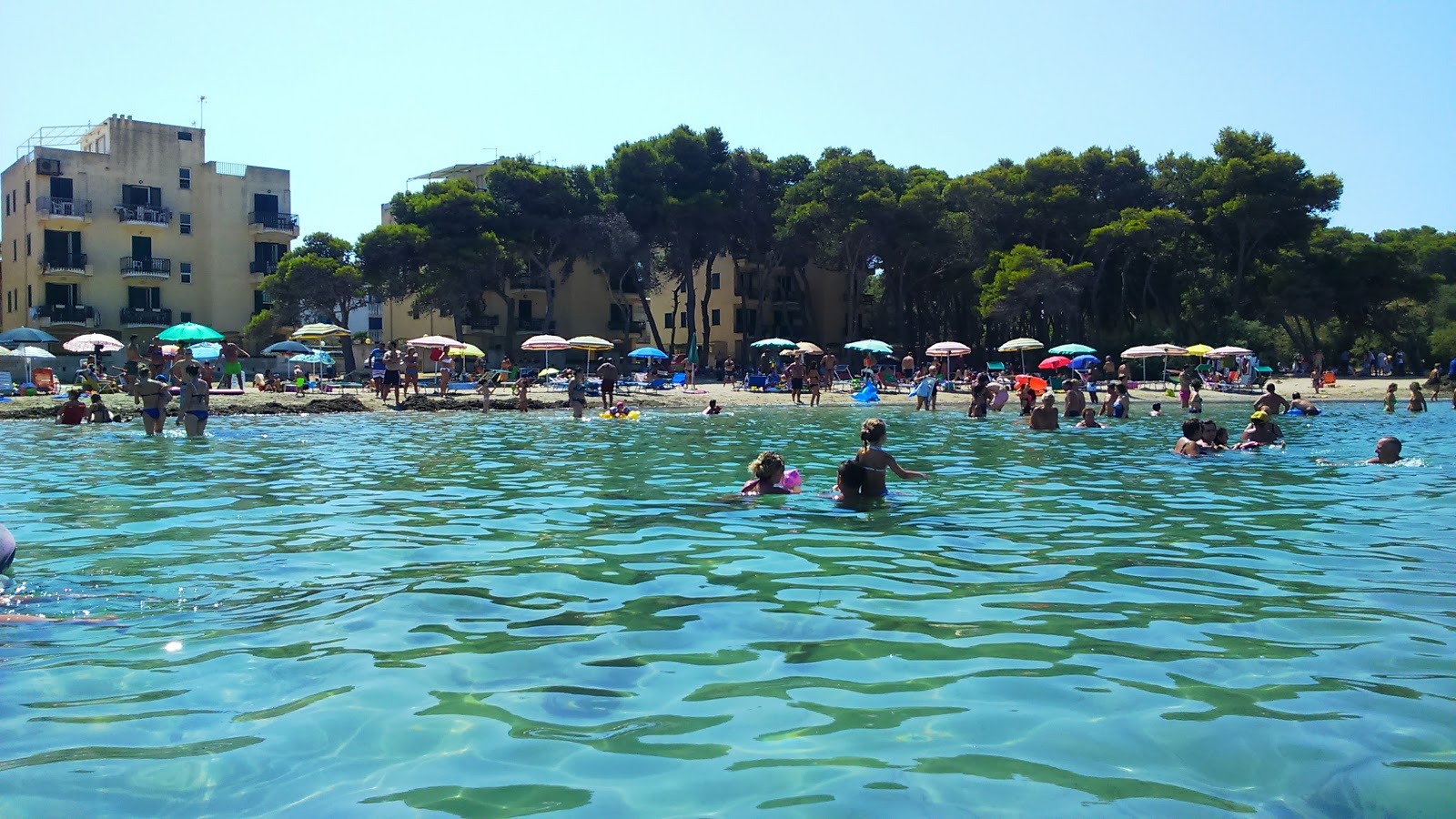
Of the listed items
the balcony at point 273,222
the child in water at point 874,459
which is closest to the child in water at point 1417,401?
the child in water at point 874,459

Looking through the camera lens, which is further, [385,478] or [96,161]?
[96,161]

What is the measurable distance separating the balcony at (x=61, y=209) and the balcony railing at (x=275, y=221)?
22.0 feet

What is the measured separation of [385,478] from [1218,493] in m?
8.84

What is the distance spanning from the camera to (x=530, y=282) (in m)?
53.6

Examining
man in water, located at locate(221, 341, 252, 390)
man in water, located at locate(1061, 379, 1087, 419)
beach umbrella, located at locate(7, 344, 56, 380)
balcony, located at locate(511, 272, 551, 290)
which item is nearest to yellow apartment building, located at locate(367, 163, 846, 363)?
balcony, located at locate(511, 272, 551, 290)

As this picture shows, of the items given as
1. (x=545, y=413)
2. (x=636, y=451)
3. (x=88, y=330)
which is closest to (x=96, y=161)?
(x=88, y=330)

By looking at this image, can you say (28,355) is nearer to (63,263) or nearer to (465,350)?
(465,350)

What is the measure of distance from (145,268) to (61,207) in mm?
3978

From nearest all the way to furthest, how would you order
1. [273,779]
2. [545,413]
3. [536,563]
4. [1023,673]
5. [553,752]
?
[273,779] → [553,752] → [1023,673] → [536,563] → [545,413]

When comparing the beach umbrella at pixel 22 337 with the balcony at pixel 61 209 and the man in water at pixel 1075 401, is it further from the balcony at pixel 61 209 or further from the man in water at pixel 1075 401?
the man in water at pixel 1075 401

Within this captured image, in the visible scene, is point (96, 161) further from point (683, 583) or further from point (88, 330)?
point (683, 583)

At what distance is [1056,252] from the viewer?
4991 cm

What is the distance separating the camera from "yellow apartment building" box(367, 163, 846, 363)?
174 feet

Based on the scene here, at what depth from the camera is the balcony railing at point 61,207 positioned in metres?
45.3
